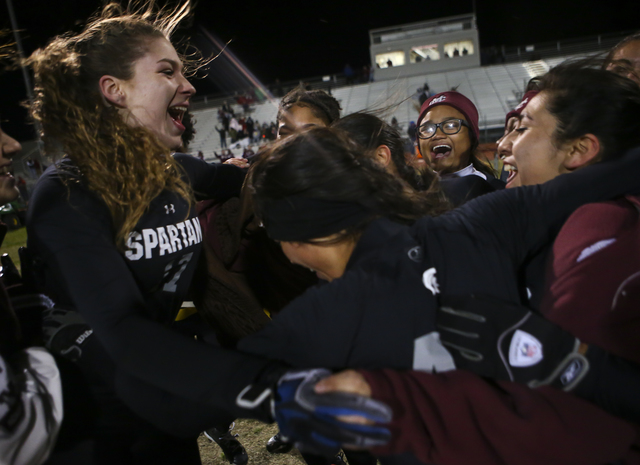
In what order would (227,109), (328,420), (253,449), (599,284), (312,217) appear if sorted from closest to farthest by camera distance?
1. (328,420)
2. (599,284)
3. (312,217)
4. (253,449)
5. (227,109)

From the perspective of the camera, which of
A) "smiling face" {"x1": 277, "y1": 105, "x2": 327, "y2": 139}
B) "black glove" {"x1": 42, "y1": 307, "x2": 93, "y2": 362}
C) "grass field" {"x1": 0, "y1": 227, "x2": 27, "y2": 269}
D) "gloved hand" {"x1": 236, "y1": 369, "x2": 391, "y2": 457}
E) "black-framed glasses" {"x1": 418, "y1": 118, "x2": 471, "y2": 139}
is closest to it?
"gloved hand" {"x1": 236, "y1": 369, "x2": 391, "y2": 457}

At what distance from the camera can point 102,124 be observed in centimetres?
151

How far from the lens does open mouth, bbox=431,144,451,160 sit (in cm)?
310

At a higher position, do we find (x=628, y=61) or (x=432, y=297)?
(x=628, y=61)

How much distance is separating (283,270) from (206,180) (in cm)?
57

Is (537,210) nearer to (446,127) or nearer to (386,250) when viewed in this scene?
(386,250)

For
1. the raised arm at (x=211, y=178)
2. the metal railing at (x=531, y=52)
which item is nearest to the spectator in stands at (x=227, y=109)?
the metal railing at (x=531, y=52)

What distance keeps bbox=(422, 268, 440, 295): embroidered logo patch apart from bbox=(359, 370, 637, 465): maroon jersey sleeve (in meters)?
0.23

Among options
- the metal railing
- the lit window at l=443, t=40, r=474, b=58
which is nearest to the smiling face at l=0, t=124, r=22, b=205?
the metal railing

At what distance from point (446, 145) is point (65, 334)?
261 centimetres

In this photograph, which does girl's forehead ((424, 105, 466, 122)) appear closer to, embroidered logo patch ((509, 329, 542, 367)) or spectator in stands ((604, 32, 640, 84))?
spectator in stands ((604, 32, 640, 84))

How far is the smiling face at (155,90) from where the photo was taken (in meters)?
1.62

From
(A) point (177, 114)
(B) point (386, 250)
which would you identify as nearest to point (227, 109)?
(A) point (177, 114)

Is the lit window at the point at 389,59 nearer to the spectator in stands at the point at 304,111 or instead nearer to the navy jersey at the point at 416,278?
the spectator in stands at the point at 304,111
